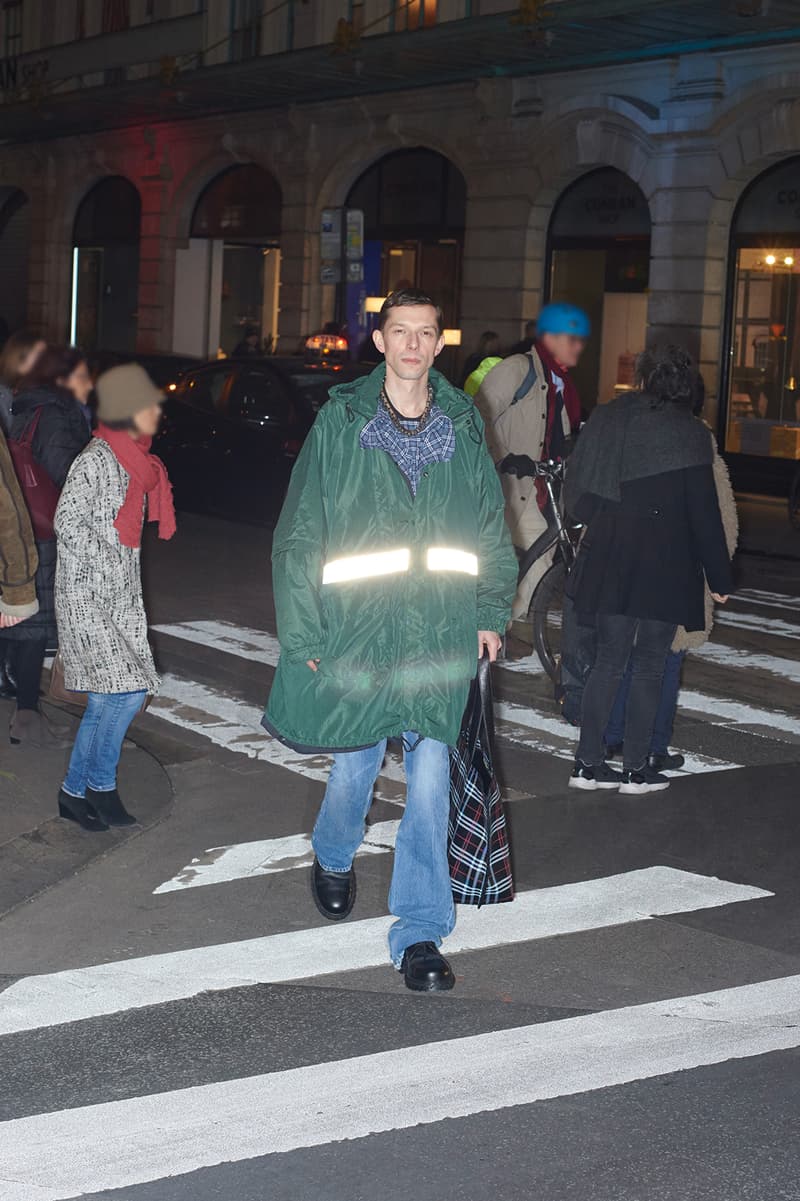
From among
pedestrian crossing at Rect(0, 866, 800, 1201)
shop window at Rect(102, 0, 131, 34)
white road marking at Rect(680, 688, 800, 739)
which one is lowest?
pedestrian crossing at Rect(0, 866, 800, 1201)

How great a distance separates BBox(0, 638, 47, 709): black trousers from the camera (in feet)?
26.0

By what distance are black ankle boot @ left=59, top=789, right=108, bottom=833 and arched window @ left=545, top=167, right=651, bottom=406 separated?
57.3 feet

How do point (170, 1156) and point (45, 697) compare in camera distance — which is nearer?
point (170, 1156)

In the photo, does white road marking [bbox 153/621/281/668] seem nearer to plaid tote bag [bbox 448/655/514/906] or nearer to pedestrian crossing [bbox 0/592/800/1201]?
pedestrian crossing [bbox 0/592/800/1201]

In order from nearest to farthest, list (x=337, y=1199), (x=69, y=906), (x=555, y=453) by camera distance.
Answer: (x=337, y=1199) → (x=69, y=906) → (x=555, y=453)

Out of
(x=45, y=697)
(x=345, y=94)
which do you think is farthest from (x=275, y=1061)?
(x=345, y=94)

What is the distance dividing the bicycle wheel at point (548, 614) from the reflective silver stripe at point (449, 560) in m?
4.07

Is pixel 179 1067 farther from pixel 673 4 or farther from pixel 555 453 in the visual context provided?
pixel 673 4

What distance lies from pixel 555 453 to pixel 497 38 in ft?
44.7

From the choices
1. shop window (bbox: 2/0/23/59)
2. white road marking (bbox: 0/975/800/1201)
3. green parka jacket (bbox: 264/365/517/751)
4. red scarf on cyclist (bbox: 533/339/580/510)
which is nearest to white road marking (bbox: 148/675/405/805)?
red scarf on cyclist (bbox: 533/339/580/510)

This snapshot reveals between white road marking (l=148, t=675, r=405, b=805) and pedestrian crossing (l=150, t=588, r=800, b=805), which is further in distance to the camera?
pedestrian crossing (l=150, t=588, r=800, b=805)

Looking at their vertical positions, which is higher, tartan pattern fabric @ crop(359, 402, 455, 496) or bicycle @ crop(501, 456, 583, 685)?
tartan pattern fabric @ crop(359, 402, 455, 496)

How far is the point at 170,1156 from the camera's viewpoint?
152 inches

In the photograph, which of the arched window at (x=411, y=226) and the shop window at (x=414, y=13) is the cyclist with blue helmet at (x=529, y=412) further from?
the shop window at (x=414, y=13)
